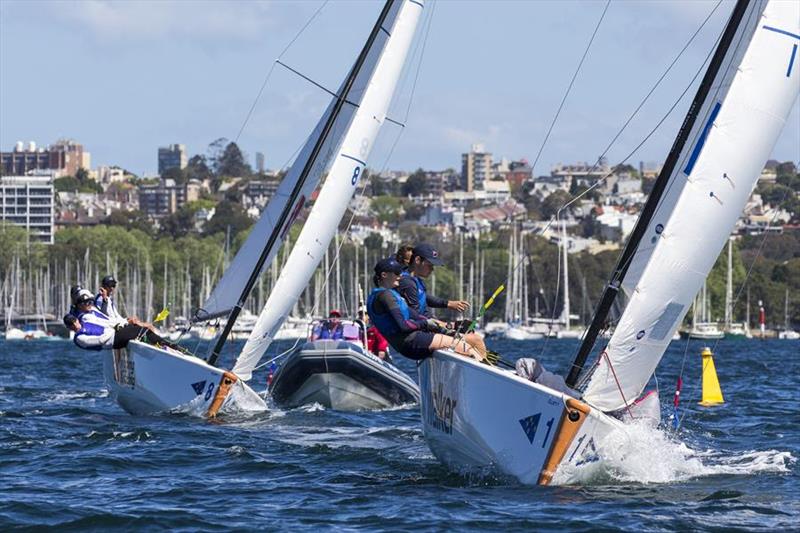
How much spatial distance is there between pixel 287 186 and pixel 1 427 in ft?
14.5

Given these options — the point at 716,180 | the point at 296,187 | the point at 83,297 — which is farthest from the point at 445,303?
the point at 296,187

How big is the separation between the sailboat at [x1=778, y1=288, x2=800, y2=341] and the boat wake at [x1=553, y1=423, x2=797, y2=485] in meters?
82.5

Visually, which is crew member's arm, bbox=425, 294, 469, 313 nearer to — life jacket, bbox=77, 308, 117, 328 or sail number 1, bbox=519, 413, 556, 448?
sail number 1, bbox=519, 413, 556, 448

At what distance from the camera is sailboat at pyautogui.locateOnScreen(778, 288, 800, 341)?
93875mm

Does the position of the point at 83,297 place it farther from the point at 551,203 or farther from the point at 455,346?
the point at 551,203

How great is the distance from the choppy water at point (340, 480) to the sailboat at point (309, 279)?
1362 mm

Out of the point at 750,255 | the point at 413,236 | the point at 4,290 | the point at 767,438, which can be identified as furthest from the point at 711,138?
the point at 413,236

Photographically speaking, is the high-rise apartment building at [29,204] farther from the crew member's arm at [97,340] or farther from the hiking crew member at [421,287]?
the hiking crew member at [421,287]

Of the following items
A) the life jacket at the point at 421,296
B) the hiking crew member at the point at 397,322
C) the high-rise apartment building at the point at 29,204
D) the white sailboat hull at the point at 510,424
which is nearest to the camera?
the white sailboat hull at the point at 510,424

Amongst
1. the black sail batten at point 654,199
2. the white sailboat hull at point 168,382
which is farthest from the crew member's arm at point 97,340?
the black sail batten at point 654,199

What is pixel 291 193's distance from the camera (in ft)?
58.7

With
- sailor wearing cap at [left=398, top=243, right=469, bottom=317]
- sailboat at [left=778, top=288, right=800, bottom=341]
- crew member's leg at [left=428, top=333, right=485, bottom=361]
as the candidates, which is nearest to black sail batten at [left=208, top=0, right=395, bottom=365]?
sailor wearing cap at [left=398, top=243, right=469, bottom=317]

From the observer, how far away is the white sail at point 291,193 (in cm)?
1773

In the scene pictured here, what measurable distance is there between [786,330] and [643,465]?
289ft
